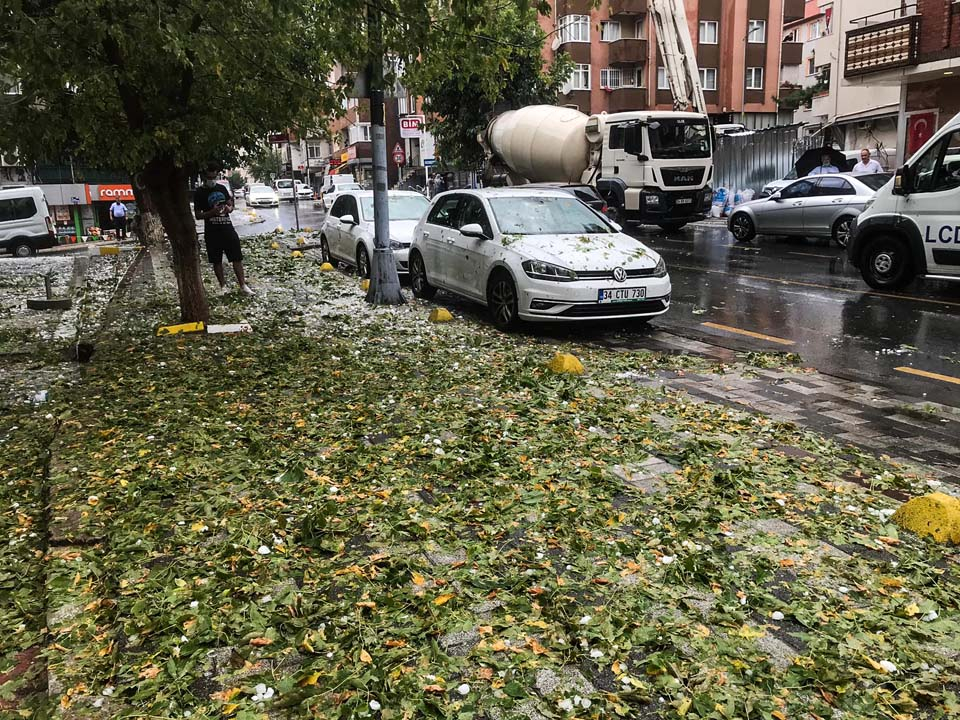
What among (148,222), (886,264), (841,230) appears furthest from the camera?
(148,222)

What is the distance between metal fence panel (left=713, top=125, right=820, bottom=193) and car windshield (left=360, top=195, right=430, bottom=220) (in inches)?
692

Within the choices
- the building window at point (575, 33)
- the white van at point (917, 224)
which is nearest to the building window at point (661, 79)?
the building window at point (575, 33)

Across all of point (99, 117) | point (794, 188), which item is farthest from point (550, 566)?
point (794, 188)

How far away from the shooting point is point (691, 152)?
888 inches

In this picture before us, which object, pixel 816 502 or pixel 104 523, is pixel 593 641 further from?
pixel 104 523

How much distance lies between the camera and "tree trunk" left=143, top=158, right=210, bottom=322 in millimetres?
9336

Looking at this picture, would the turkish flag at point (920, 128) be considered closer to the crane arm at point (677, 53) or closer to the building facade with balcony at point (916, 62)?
the building facade with balcony at point (916, 62)

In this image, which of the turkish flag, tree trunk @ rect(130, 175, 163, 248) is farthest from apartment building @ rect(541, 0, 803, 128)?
tree trunk @ rect(130, 175, 163, 248)

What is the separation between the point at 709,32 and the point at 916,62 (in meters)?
26.3

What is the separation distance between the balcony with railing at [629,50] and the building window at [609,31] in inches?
26.1

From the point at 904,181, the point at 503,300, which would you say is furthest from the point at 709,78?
the point at 503,300

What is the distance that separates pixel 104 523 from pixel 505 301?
6.21 m

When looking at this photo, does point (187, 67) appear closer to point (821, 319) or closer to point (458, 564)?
point (458, 564)

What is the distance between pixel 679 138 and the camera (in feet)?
73.8
